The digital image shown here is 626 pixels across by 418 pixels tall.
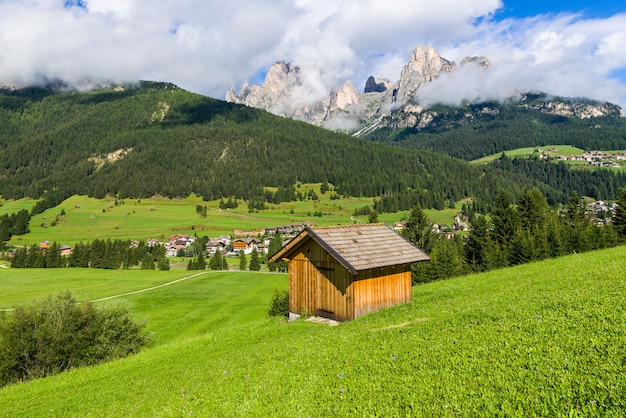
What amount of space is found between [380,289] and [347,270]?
10.1 feet

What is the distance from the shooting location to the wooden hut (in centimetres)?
2234

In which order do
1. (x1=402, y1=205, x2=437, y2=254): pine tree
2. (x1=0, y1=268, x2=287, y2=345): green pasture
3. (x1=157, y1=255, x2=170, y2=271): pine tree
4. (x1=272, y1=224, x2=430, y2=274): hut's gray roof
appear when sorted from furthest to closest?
(x1=157, y1=255, x2=170, y2=271): pine tree < (x1=402, y1=205, x2=437, y2=254): pine tree < (x1=0, y1=268, x2=287, y2=345): green pasture < (x1=272, y1=224, x2=430, y2=274): hut's gray roof

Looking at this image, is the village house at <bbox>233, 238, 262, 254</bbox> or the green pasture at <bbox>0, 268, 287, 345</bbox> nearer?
the green pasture at <bbox>0, 268, 287, 345</bbox>

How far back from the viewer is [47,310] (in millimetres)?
28469

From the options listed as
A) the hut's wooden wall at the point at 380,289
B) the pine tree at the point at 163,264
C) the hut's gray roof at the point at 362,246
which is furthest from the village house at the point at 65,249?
the hut's wooden wall at the point at 380,289

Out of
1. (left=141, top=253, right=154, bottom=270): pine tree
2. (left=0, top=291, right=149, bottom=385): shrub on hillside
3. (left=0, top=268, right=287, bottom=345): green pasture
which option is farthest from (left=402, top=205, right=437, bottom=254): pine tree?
(left=141, top=253, right=154, bottom=270): pine tree

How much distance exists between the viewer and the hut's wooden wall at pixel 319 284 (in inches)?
886

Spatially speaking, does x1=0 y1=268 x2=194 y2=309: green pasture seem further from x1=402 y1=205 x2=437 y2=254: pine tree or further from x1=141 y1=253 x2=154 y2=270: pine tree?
x1=402 y1=205 x2=437 y2=254: pine tree

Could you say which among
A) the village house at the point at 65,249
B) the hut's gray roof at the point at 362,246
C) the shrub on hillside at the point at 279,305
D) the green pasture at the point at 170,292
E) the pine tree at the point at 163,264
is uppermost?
the hut's gray roof at the point at 362,246

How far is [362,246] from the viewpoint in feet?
78.7

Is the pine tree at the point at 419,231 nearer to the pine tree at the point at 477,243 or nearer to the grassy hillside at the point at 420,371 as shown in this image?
the pine tree at the point at 477,243

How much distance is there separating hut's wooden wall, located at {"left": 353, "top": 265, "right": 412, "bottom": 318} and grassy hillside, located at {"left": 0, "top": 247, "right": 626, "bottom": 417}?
2.35m

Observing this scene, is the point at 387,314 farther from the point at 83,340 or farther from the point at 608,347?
the point at 83,340

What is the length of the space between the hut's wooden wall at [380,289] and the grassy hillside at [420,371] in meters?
2.35
